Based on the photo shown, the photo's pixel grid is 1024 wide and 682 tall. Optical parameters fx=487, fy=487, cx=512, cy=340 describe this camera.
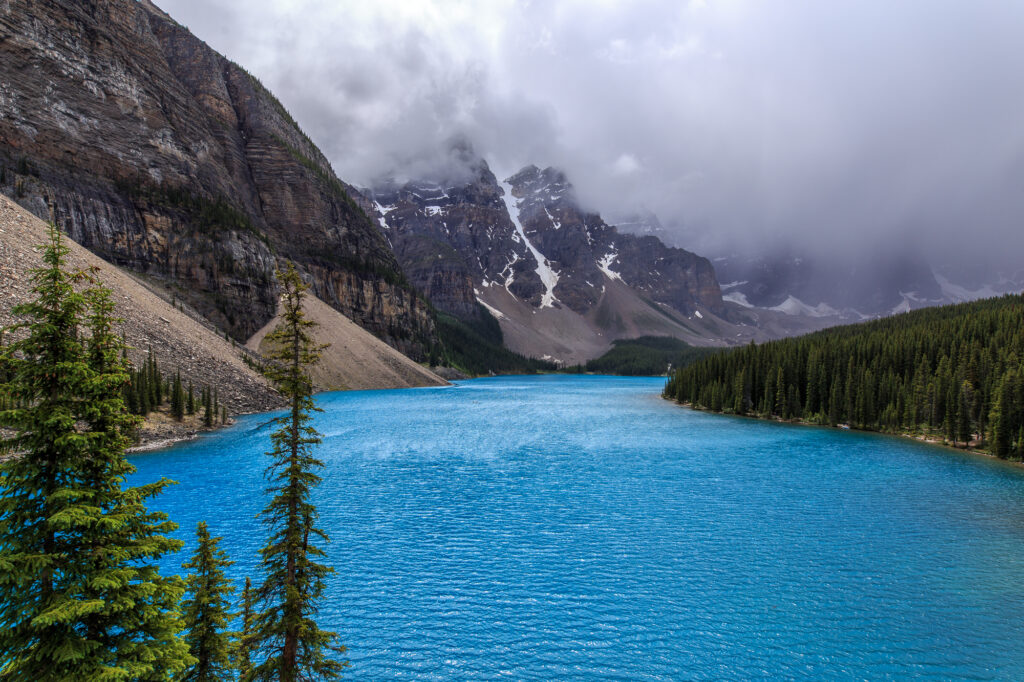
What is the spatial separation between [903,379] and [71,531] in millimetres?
94531

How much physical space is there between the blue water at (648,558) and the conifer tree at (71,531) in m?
8.42

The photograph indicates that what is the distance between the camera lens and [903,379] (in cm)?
7450

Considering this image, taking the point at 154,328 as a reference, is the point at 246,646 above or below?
below

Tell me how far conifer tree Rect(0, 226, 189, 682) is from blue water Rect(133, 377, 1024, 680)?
842 centimetres

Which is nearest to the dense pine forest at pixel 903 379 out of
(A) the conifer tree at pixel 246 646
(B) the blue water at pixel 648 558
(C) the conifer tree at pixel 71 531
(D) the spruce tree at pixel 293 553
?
(B) the blue water at pixel 648 558

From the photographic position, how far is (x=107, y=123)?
3964 inches

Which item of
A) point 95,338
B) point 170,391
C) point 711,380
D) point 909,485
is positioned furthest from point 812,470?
point 170,391

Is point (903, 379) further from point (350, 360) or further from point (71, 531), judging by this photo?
point (350, 360)

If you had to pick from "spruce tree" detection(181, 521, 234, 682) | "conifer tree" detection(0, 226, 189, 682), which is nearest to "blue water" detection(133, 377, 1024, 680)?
"spruce tree" detection(181, 521, 234, 682)

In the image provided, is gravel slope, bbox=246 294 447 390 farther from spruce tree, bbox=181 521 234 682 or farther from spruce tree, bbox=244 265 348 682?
spruce tree, bbox=181 521 234 682

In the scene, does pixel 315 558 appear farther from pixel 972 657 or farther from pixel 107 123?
pixel 107 123

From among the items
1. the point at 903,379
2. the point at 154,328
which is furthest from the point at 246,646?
the point at 903,379

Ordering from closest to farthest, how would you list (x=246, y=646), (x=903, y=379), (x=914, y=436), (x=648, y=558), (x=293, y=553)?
(x=246, y=646) → (x=293, y=553) → (x=648, y=558) → (x=914, y=436) → (x=903, y=379)

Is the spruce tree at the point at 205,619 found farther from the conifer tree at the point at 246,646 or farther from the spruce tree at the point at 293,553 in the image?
the spruce tree at the point at 293,553
